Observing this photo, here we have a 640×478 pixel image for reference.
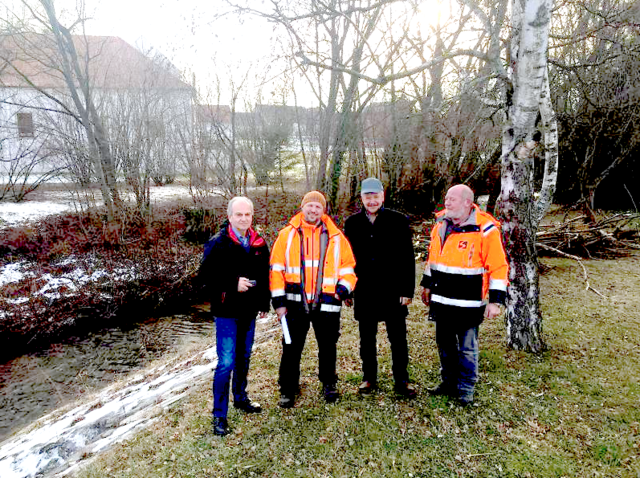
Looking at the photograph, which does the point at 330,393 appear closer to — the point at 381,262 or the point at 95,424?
the point at 381,262

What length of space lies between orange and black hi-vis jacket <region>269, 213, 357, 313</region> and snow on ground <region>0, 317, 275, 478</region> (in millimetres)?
2158

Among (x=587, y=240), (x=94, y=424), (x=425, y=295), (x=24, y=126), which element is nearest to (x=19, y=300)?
(x=94, y=424)

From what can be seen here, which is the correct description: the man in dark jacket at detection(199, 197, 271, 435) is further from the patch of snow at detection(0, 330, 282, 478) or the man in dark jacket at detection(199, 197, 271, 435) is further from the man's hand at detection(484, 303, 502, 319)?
the man's hand at detection(484, 303, 502, 319)

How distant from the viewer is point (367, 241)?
3.79 m

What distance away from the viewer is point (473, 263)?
3492 mm

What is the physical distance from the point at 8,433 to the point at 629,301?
9433 millimetres

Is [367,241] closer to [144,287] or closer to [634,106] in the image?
[144,287]

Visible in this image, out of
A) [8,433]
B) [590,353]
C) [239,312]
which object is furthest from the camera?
[8,433]

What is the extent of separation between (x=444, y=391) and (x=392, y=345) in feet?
2.25

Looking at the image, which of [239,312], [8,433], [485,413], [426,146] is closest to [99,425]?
[8,433]

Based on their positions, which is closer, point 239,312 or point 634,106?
point 239,312

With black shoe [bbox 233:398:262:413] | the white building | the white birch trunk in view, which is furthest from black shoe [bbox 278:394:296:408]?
the white building

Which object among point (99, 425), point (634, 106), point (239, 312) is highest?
point (634, 106)

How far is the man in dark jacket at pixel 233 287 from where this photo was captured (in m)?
3.49
